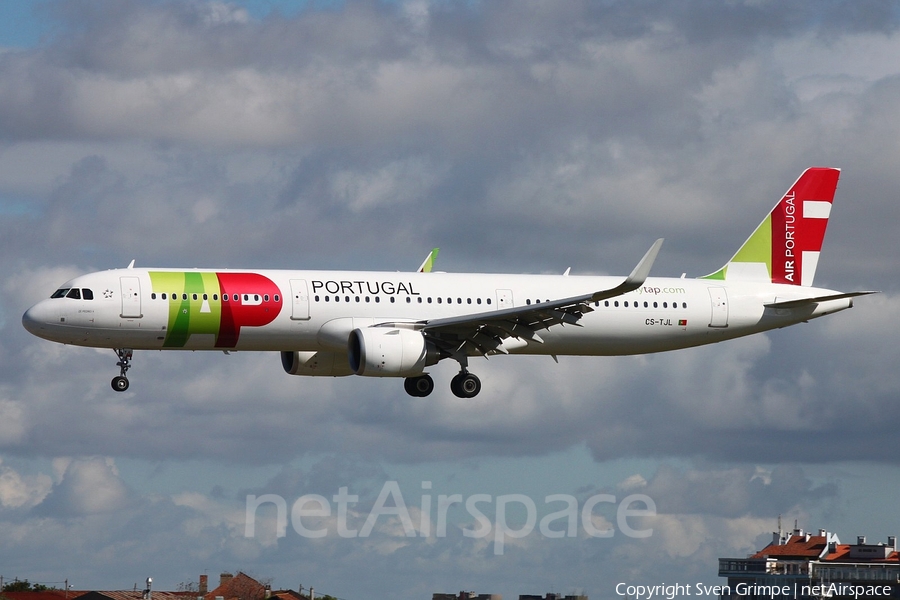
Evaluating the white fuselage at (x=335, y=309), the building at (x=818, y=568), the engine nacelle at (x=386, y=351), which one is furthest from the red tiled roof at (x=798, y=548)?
the engine nacelle at (x=386, y=351)

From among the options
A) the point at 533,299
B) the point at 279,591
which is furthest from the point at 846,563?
the point at 533,299

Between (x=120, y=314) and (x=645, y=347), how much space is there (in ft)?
71.5

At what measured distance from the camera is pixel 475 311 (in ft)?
208

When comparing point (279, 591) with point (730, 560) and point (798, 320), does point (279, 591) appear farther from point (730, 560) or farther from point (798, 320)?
point (730, 560)

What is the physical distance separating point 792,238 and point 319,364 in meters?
22.0

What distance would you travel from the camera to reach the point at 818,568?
135375 millimetres

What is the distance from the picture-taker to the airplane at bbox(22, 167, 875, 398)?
59.4 meters

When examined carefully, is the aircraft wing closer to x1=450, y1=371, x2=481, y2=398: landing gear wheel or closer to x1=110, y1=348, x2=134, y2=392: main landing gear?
x1=450, y1=371, x2=481, y2=398: landing gear wheel

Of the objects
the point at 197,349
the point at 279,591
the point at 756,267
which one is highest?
the point at 756,267

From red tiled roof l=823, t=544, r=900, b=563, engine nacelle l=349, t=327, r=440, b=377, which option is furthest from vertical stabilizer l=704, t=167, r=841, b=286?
red tiled roof l=823, t=544, r=900, b=563

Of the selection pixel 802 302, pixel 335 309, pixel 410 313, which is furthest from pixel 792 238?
pixel 335 309

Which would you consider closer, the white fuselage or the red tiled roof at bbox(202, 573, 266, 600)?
the white fuselage

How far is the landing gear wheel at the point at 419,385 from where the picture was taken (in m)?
66.2

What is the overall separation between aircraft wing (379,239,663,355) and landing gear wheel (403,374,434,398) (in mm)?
3537
